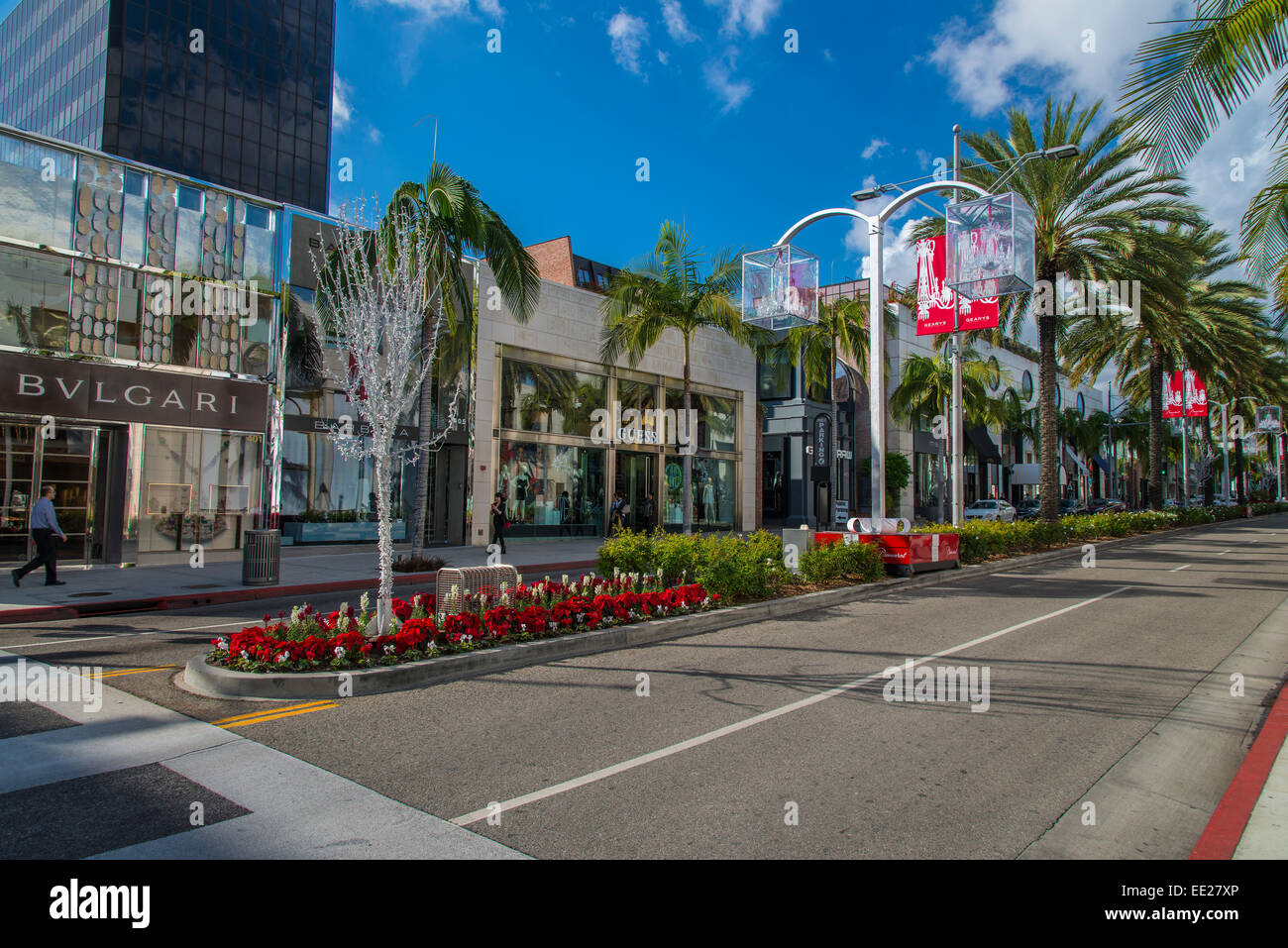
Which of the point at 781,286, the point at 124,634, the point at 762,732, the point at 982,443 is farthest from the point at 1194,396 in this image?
the point at 124,634

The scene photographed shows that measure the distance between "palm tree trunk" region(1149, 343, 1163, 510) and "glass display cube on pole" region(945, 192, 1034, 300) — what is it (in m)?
24.8

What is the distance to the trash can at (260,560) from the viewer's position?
1455cm

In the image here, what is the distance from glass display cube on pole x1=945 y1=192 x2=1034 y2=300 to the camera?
40.5 feet

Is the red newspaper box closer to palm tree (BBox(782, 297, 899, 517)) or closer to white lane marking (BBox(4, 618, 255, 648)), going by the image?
white lane marking (BBox(4, 618, 255, 648))

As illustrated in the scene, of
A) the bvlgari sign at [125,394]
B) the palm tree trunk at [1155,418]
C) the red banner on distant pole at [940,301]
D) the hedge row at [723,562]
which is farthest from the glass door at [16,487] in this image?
the palm tree trunk at [1155,418]

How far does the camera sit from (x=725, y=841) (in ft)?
13.4

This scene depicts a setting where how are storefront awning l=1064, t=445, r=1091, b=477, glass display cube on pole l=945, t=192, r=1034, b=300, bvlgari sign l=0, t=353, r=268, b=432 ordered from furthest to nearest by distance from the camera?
1. storefront awning l=1064, t=445, r=1091, b=477
2. bvlgari sign l=0, t=353, r=268, b=432
3. glass display cube on pole l=945, t=192, r=1034, b=300

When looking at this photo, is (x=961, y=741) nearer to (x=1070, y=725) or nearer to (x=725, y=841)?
(x=1070, y=725)

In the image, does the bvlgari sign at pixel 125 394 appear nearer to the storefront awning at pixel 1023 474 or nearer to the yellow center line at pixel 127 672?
the yellow center line at pixel 127 672

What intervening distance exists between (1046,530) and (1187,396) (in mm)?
16427

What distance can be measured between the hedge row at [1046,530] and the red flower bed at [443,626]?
376 inches

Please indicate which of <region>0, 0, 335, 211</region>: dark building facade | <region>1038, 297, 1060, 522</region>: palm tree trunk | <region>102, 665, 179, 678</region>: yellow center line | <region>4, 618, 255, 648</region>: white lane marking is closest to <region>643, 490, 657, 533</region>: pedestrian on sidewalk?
<region>1038, 297, 1060, 522</region>: palm tree trunk

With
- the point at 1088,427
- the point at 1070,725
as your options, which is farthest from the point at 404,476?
the point at 1088,427
